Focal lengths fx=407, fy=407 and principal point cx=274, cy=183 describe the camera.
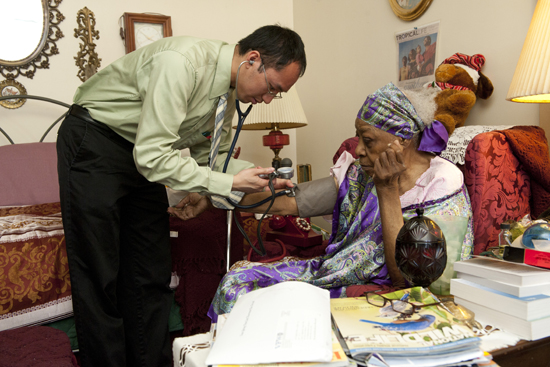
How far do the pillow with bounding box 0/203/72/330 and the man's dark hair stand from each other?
1130mm

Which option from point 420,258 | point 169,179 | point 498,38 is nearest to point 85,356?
point 169,179

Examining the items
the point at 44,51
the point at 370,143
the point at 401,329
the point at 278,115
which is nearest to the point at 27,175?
the point at 44,51

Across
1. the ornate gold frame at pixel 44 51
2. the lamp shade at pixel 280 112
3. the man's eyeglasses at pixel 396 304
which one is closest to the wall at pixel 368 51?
the lamp shade at pixel 280 112

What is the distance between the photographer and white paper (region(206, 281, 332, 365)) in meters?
0.59

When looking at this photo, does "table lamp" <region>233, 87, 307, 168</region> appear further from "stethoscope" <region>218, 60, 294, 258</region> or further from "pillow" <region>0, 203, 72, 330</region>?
"pillow" <region>0, 203, 72, 330</region>

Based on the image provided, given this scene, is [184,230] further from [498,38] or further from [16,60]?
[16,60]

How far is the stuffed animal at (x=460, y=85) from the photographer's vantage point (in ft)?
5.32

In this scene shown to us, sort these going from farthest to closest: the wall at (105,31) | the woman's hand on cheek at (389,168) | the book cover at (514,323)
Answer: the wall at (105,31)
the woman's hand on cheek at (389,168)
the book cover at (514,323)

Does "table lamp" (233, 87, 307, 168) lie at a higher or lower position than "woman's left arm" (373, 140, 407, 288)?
higher

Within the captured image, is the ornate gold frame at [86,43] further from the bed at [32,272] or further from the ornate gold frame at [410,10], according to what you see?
the ornate gold frame at [410,10]

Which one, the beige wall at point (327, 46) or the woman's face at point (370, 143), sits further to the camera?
the beige wall at point (327, 46)

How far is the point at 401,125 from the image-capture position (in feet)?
4.18

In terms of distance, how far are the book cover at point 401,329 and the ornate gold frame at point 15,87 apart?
286cm

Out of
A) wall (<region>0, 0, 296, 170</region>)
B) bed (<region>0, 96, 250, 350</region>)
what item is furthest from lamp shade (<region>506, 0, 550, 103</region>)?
wall (<region>0, 0, 296, 170</region>)
